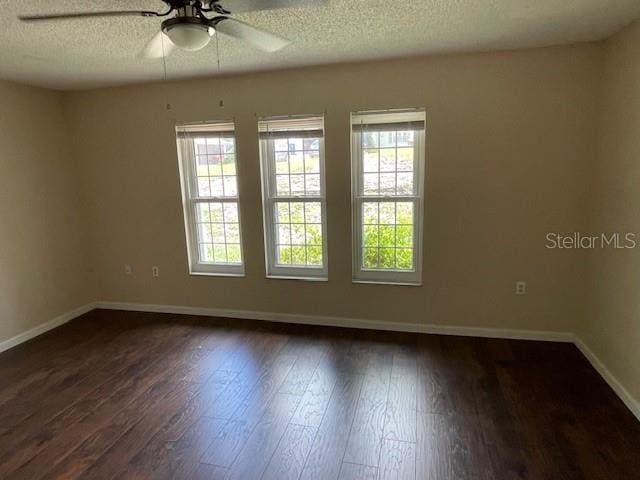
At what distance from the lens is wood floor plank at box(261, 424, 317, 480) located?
6.08 feet

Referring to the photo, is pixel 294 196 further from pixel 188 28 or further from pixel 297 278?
pixel 188 28

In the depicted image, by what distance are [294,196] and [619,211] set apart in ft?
8.20

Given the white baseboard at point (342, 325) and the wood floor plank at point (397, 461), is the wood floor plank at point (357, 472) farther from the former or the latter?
the white baseboard at point (342, 325)

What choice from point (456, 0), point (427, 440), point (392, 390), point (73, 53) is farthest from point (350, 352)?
point (73, 53)

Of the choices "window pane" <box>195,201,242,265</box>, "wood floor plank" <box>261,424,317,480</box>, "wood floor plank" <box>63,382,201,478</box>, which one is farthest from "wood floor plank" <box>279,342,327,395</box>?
"window pane" <box>195,201,242,265</box>

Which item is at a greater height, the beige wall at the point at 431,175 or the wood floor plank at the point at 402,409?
the beige wall at the point at 431,175

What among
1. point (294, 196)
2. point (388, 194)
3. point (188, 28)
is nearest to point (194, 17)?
point (188, 28)

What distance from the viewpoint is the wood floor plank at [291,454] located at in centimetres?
185

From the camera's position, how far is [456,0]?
6.48 feet

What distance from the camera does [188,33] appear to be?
1.58 m

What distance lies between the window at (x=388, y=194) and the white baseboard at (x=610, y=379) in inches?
54.0

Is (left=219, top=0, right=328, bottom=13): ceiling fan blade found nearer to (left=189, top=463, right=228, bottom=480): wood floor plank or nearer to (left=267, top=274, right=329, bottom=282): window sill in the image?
(left=189, top=463, right=228, bottom=480): wood floor plank

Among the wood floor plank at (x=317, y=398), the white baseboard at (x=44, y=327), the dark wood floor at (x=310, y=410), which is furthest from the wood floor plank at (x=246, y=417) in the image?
the white baseboard at (x=44, y=327)

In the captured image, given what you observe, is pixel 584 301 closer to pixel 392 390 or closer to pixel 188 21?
pixel 392 390
